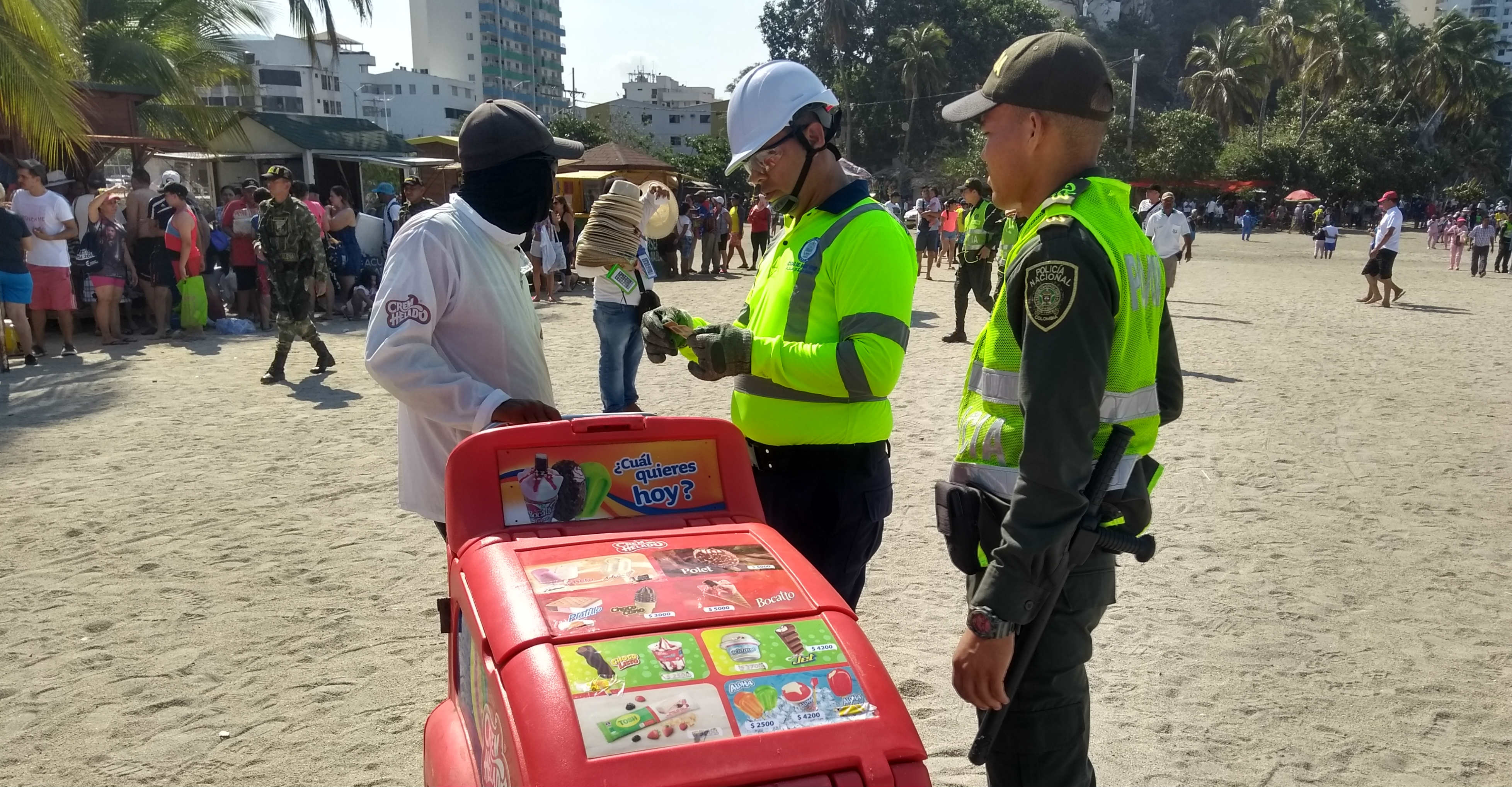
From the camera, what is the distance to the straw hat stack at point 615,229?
6789mm

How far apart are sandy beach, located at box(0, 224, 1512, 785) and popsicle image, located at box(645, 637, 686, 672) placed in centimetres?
184

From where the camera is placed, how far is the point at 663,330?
2.78m

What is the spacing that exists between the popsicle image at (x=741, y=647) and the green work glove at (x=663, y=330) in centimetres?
112

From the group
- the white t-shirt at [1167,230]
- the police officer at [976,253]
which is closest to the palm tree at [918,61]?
the white t-shirt at [1167,230]

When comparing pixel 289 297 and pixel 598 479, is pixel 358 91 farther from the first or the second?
pixel 598 479

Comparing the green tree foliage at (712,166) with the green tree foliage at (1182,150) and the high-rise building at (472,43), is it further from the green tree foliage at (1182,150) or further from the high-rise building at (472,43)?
the high-rise building at (472,43)

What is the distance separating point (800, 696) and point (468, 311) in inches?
60.4

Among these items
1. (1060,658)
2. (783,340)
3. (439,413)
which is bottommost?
(1060,658)

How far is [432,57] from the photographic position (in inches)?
4673

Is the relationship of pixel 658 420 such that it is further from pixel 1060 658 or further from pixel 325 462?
pixel 325 462

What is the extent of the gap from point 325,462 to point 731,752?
19.9ft

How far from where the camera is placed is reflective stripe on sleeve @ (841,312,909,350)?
2.58m

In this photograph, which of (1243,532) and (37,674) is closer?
(37,674)

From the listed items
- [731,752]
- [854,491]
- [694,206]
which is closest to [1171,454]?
[854,491]
